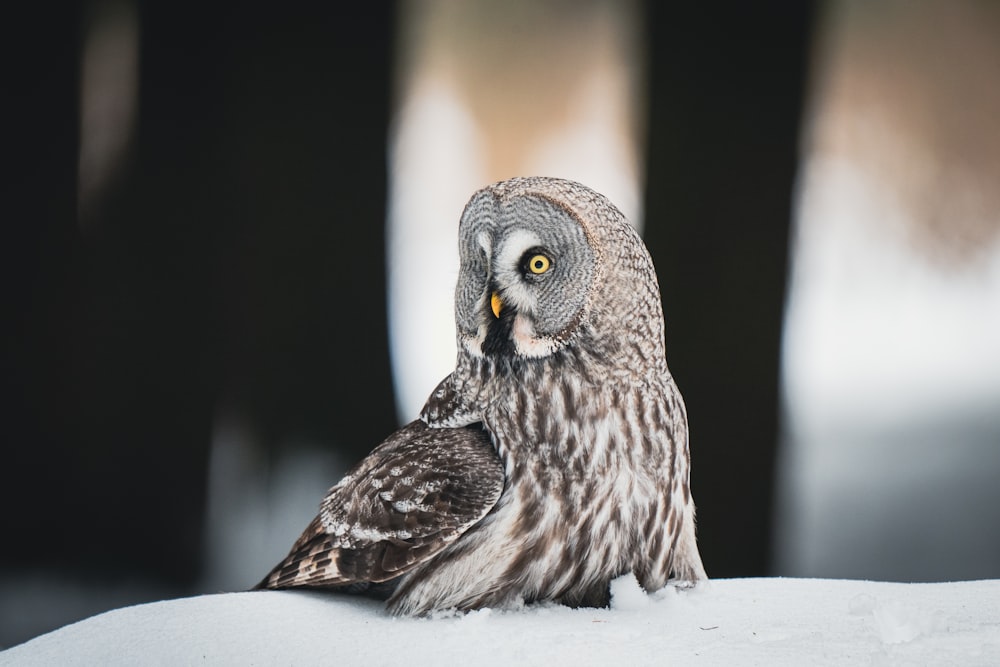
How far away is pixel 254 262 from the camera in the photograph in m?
2.38

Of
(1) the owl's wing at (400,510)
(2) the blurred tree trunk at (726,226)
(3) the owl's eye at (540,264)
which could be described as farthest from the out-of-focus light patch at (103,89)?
(3) the owl's eye at (540,264)

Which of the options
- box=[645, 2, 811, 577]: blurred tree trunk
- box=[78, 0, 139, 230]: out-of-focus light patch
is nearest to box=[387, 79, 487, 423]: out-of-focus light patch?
box=[645, 2, 811, 577]: blurred tree trunk

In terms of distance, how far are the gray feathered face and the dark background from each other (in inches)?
50.9

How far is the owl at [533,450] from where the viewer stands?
3.14 ft

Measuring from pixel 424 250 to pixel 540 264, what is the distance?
4.59ft

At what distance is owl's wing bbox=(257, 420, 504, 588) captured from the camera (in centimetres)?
95

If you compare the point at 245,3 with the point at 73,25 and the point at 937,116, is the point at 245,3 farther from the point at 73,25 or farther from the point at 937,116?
the point at 937,116

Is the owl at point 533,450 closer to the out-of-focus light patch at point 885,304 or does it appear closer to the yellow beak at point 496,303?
the yellow beak at point 496,303

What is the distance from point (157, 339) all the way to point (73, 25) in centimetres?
84

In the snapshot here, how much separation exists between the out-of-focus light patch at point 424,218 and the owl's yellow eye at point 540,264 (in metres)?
1.28

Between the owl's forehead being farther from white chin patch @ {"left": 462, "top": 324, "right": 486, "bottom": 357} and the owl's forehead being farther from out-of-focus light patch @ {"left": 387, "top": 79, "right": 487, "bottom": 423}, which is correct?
out-of-focus light patch @ {"left": 387, "top": 79, "right": 487, "bottom": 423}

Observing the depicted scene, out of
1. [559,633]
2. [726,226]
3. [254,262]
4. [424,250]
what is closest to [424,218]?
[424,250]

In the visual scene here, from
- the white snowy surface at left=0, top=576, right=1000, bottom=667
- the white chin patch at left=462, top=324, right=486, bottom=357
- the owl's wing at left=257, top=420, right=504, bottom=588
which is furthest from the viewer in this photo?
the white chin patch at left=462, top=324, right=486, bottom=357

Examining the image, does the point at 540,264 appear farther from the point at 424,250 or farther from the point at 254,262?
the point at 254,262
